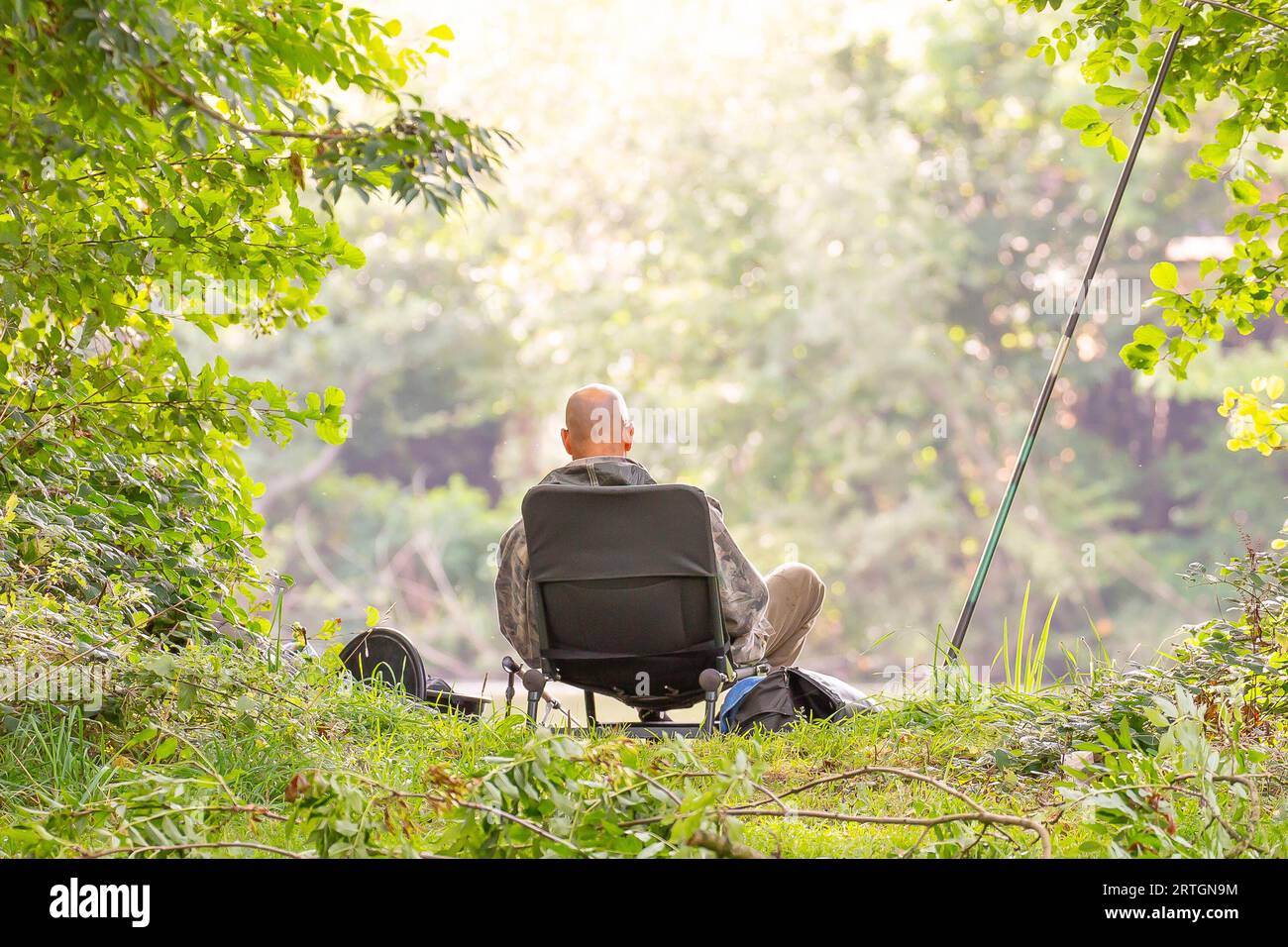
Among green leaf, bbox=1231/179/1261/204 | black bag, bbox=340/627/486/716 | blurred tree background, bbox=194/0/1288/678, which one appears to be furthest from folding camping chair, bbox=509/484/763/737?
blurred tree background, bbox=194/0/1288/678

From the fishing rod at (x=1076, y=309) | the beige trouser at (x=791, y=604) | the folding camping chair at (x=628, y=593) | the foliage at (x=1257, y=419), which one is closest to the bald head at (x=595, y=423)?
the folding camping chair at (x=628, y=593)

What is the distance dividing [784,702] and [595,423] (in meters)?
0.90

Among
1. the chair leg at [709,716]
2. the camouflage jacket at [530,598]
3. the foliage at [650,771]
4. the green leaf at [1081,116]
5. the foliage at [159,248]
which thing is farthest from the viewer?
the camouflage jacket at [530,598]

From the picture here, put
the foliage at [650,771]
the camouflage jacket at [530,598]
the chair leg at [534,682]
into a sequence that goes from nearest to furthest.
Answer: the foliage at [650,771] < the chair leg at [534,682] < the camouflage jacket at [530,598]

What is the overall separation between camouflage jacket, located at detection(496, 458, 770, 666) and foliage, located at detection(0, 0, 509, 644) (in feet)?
2.06

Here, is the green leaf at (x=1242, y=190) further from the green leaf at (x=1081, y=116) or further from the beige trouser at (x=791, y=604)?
the beige trouser at (x=791, y=604)

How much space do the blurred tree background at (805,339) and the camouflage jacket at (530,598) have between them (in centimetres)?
1262

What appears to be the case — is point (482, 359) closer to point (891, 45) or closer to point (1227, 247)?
point (891, 45)

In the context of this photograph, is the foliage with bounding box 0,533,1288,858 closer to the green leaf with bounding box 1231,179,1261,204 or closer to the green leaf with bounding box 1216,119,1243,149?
the green leaf with bounding box 1231,179,1261,204

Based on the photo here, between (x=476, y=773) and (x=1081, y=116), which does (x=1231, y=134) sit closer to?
(x=1081, y=116)

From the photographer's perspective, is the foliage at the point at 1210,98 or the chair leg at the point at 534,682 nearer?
the foliage at the point at 1210,98

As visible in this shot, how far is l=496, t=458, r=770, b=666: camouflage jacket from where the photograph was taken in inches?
133

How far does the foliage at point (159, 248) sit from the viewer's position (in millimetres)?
1848

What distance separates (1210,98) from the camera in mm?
2984
